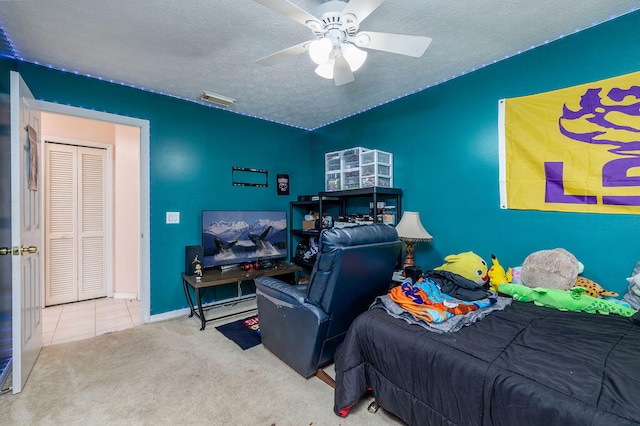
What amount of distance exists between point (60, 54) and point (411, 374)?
138 inches

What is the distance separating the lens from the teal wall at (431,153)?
202 cm

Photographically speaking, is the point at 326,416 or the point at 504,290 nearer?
the point at 326,416

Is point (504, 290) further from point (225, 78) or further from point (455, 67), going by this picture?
point (225, 78)

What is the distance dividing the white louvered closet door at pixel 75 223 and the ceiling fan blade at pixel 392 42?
3.97 metres

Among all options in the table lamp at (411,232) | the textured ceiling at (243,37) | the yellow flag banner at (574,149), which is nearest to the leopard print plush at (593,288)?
the yellow flag banner at (574,149)

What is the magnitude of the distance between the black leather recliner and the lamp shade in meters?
0.65

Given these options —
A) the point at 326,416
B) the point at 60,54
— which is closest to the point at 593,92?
the point at 326,416

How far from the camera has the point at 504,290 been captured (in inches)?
83.1

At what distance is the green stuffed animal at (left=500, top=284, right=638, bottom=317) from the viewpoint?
175 cm

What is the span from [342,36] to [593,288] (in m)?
2.35

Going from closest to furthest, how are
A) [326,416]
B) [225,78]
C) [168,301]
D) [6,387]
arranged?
[326,416] < [6,387] < [225,78] < [168,301]

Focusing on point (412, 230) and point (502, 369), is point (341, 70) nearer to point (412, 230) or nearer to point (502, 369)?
point (412, 230)

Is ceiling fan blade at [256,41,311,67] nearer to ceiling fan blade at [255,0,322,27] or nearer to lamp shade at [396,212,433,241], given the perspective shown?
ceiling fan blade at [255,0,322,27]

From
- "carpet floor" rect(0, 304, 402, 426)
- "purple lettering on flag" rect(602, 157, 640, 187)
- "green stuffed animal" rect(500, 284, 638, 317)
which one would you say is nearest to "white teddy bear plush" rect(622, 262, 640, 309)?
"green stuffed animal" rect(500, 284, 638, 317)
